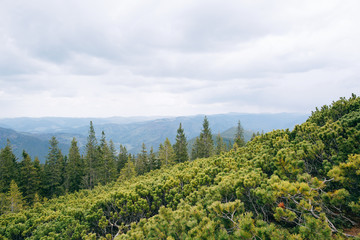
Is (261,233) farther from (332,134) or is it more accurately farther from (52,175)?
(52,175)

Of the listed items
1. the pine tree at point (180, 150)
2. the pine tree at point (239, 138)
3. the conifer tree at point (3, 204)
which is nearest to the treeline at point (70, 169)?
the pine tree at point (180, 150)

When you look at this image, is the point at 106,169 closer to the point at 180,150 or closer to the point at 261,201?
the point at 180,150

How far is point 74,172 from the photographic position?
1547 inches

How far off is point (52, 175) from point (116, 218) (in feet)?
112

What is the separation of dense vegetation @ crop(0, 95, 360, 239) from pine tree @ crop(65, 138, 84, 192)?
91.7 feet

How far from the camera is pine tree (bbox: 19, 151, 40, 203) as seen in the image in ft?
108

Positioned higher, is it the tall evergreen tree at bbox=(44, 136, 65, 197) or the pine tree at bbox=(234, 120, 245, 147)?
the pine tree at bbox=(234, 120, 245, 147)

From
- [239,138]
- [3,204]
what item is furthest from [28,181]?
[239,138]

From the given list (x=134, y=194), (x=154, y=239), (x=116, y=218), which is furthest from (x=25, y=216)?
(x=154, y=239)

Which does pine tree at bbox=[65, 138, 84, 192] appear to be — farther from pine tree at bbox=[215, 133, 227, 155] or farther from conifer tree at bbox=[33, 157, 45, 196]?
pine tree at bbox=[215, 133, 227, 155]

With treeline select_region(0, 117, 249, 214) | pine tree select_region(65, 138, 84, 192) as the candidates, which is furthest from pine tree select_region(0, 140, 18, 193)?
pine tree select_region(65, 138, 84, 192)

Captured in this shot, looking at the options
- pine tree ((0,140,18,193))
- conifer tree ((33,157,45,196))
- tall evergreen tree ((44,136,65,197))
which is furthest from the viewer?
tall evergreen tree ((44,136,65,197))

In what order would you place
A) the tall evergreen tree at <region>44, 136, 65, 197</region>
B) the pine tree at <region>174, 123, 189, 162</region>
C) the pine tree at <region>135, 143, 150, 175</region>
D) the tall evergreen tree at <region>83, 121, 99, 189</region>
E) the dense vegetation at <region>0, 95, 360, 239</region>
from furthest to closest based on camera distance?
the pine tree at <region>174, 123, 189, 162</region>
the pine tree at <region>135, 143, 150, 175</region>
the tall evergreen tree at <region>83, 121, 99, 189</region>
the tall evergreen tree at <region>44, 136, 65, 197</region>
the dense vegetation at <region>0, 95, 360, 239</region>

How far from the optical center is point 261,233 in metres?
4.33
